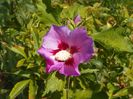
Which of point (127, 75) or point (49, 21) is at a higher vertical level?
point (49, 21)

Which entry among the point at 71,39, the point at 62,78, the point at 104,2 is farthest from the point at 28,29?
the point at 104,2

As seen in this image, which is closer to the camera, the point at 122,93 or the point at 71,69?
the point at 71,69

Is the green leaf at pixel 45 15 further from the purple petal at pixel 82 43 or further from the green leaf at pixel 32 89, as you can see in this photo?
the green leaf at pixel 32 89

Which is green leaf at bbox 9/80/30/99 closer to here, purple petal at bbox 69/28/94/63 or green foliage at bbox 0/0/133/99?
green foliage at bbox 0/0/133/99

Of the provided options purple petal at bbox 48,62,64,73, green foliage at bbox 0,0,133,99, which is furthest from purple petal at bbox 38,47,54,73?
green foliage at bbox 0,0,133,99

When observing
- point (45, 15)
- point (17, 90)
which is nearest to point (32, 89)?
point (17, 90)

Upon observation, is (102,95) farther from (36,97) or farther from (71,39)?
(71,39)

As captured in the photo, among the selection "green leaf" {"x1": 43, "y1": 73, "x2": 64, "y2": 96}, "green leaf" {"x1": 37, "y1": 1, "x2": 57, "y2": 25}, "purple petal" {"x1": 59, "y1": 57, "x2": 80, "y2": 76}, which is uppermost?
"green leaf" {"x1": 37, "y1": 1, "x2": 57, "y2": 25}

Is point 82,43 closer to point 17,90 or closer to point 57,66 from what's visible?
point 57,66
